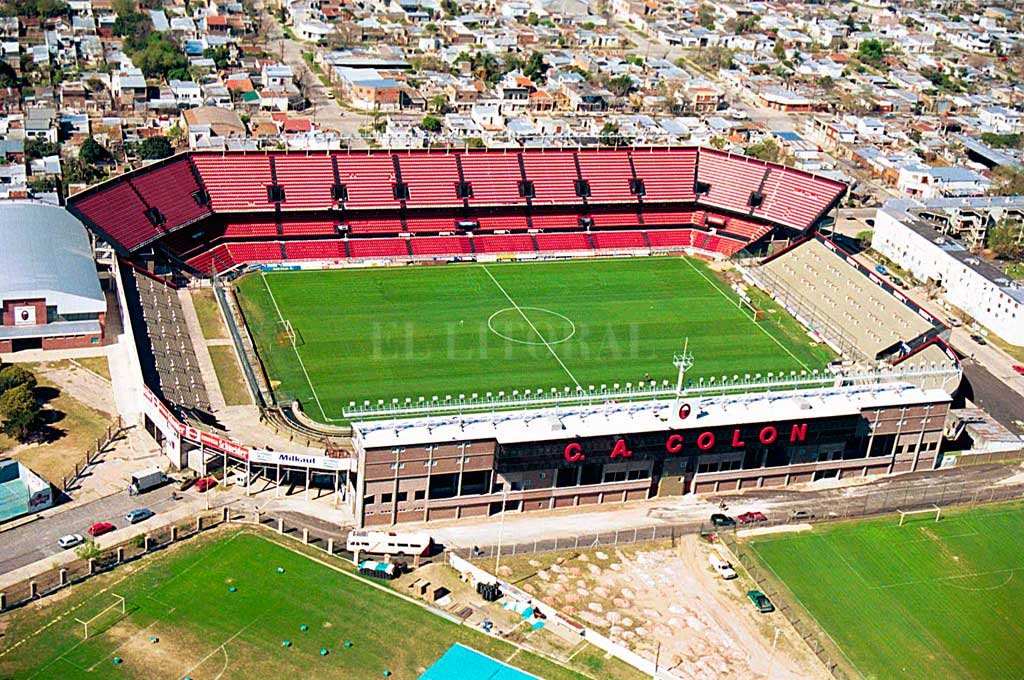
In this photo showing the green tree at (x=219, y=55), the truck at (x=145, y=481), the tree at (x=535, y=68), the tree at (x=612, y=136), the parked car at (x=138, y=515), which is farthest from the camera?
the tree at (x=535, y=68)

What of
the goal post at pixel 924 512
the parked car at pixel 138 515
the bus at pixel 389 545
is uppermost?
the goal post at pixel 924 512

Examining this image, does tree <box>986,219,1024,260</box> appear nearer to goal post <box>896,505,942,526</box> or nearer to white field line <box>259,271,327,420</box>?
goal post <box>896,505,942,526</box>

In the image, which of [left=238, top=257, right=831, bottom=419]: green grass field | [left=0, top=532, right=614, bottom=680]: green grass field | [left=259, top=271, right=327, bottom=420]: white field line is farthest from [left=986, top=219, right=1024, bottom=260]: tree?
[left=0, top=532, right=614, bottom=680]: green grass field

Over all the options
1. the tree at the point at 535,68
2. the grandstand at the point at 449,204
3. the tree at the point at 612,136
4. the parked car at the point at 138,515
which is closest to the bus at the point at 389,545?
the parked car at the point at 138,515

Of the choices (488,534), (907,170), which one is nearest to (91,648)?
(488,534)

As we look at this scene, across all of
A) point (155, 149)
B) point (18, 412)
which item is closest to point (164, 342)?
point (18, 412)

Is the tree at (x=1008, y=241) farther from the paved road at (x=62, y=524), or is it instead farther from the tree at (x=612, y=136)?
the paved road at (x=62, y=524)

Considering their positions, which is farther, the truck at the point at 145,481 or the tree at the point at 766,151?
the tree at the point at 766,151
